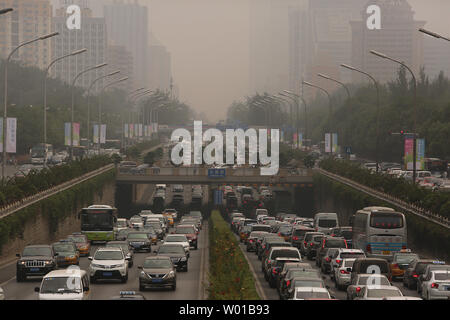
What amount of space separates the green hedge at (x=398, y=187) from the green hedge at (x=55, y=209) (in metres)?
21.3

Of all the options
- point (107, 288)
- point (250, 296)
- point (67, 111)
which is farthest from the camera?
point (67, 111)

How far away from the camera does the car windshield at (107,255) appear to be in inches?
1468

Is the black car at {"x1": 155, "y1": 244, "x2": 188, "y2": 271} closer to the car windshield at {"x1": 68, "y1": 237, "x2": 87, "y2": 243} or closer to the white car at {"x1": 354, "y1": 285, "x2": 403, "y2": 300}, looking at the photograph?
the car windshield at {"x1": 68, "y1": 237, "x2": 87, "y2": 243}

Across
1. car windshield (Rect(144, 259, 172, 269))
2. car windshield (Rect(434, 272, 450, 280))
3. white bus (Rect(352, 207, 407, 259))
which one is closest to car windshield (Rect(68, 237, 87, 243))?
white bus (Rect(352, 207, 407, 259))

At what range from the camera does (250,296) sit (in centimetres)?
2305

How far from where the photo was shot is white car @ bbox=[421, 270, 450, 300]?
3097 centimetres

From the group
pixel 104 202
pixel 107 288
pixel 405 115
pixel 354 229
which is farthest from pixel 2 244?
pixel 405 115

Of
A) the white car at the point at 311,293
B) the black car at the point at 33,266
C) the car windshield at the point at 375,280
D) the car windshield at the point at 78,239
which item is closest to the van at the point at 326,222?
the car windshield at the point at 78,239

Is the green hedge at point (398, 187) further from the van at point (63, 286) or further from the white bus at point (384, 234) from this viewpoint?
the van at point (63, 286)

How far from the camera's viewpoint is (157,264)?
34.8 meters

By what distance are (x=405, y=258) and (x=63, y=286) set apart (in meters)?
18.0

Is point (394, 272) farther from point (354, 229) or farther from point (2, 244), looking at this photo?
point (2, 244)

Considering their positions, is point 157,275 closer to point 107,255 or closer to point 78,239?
point 107,255

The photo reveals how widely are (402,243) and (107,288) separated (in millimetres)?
16101
